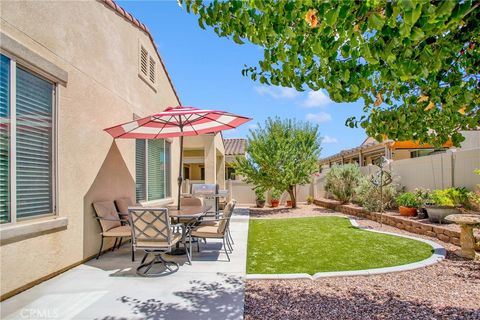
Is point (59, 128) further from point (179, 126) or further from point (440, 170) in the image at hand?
point (440, 170)

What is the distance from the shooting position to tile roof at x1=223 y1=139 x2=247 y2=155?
2469cm

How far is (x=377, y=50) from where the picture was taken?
2.31 m

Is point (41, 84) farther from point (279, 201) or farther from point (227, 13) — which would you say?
point (279, 201)

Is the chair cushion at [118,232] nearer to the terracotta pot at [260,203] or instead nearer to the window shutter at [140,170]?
the window shutter at [140,170]

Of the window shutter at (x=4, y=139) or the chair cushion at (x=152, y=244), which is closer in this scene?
the window shutter at (x=4, y=139)

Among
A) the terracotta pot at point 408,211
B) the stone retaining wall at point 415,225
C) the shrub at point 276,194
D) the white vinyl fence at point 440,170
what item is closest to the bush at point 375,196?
the stone retaining wall at point 415,225

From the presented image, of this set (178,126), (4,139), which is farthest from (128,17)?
(4,139)

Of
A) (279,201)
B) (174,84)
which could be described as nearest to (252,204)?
(279,201)

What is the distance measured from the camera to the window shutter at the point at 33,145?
193 inches

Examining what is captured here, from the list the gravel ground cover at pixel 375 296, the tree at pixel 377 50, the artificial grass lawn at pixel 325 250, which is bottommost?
the artificial grass lawn at pixel 325 250

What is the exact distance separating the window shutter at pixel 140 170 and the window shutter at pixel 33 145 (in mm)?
3932

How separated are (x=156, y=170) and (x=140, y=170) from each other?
134cm

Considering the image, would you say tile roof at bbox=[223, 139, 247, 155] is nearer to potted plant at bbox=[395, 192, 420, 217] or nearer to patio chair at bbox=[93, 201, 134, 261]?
potted plant at bbox=[395, 192, 420, 217]

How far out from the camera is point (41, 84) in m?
5.38
